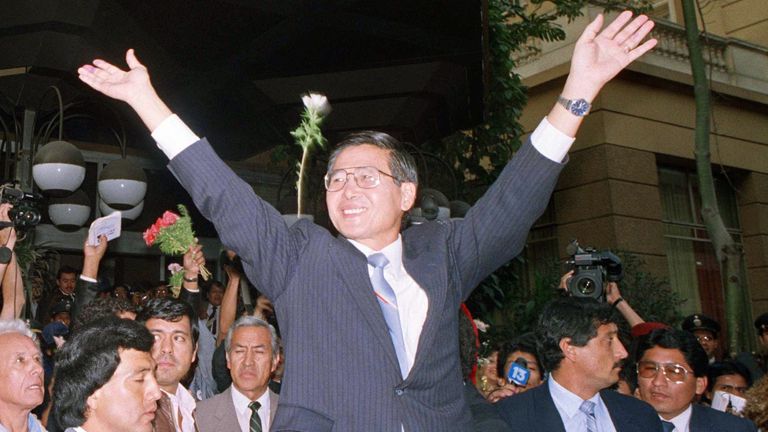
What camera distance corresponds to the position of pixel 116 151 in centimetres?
1267

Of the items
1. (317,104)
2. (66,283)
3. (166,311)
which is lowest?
(166,311)

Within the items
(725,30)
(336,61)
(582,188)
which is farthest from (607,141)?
(336,61)

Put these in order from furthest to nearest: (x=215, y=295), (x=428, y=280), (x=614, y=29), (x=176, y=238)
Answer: (x=215, y=295) → (x=176, y=238) → (x=614, y=29) → (x=428, y=280)

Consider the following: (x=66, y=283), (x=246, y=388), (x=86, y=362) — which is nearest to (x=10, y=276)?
(x=246, y=388)

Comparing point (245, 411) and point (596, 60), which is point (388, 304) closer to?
point (596, 60)

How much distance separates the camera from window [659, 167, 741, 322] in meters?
12.6

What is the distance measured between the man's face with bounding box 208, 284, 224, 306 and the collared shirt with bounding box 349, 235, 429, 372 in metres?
6.55

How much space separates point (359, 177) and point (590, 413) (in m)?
1.99

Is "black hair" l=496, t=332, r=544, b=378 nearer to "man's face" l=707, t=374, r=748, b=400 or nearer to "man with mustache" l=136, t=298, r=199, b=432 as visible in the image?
"man's face" l=707, t=374, r=748, b=400

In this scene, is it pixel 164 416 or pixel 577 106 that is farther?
pixel 164 416

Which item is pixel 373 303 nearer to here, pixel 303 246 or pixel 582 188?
pixel 303 246

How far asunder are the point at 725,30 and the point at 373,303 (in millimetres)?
14256

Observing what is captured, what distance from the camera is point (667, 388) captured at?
443cm

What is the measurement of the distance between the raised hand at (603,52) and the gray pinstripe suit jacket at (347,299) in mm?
263
